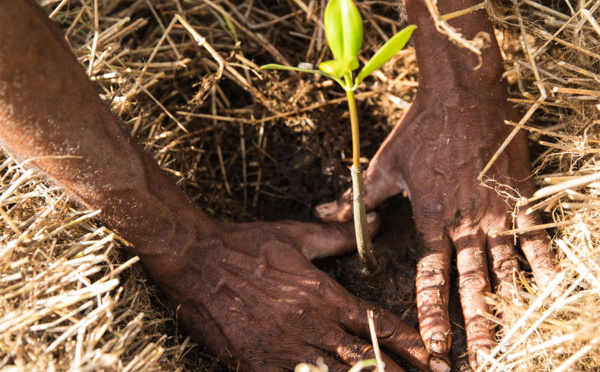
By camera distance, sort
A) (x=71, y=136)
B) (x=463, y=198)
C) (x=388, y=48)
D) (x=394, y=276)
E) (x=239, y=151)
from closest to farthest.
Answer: (x=388, y=48)
(x=71, y=136)
(x=463, y=198)
(x=394, y=276)
(x=239, y=151)

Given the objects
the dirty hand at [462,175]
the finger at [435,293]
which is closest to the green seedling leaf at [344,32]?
the dirty hand at [462,175]

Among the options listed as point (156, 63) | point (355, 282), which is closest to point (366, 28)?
point (156, 63)

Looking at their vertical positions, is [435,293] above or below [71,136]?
below

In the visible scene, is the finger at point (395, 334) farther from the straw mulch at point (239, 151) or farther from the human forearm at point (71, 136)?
the human forearm at point (71, 136)

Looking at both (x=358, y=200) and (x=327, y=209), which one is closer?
(x=358, y=200)

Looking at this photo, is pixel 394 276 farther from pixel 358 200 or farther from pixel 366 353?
pixel 358 200

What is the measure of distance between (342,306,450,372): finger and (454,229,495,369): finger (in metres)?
0.09

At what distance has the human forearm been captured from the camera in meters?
0.98

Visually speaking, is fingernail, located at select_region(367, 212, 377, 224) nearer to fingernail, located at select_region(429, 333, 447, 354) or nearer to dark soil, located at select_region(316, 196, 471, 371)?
dark soil, located at select_region(316, 196, 471, 371)

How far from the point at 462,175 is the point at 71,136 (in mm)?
1017

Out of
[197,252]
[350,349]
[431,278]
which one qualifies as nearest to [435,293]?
[431,278]

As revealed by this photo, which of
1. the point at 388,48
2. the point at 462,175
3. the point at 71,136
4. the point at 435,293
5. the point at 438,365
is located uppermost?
the point at 71,136

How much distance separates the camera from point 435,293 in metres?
1.22

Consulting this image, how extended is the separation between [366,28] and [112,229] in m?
1.17
